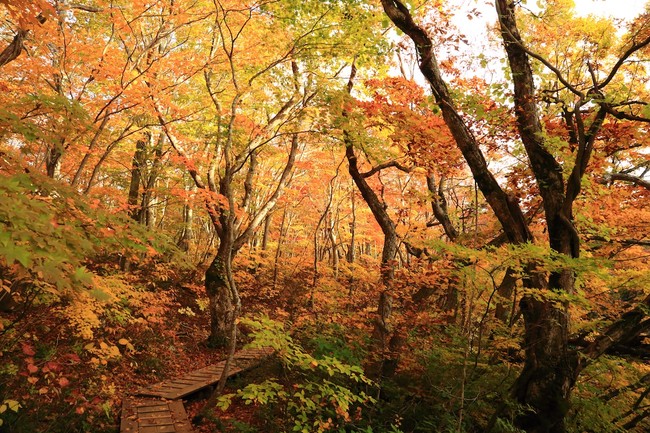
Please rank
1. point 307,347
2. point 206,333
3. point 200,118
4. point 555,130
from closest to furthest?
point 555,130 < point 307,347 < point 206,333 < point 200,118

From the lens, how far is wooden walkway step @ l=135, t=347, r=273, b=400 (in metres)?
7.37

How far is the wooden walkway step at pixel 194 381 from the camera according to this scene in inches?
290

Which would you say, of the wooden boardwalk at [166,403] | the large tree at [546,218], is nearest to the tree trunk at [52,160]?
the wooden boardwalk at [166,403]

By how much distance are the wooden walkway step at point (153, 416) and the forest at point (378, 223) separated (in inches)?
8.7

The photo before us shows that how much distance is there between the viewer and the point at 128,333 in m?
9.27

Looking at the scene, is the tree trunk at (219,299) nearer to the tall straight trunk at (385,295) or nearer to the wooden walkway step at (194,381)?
the wooden walkway step at (194,381)

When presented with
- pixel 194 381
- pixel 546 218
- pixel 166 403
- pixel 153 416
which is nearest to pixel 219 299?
pixel 194 381

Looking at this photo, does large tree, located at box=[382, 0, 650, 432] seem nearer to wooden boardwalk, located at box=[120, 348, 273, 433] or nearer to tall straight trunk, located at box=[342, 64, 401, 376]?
tall straight trunk, located at box=[342, 64, 401, 376]

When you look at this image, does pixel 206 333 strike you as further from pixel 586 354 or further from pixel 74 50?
pixel 586 354

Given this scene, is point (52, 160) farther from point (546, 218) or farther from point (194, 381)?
point (546, 218)

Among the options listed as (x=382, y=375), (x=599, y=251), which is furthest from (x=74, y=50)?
(x=599, y=251)

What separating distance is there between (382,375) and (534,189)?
465 cm

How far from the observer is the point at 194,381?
8.16 metres

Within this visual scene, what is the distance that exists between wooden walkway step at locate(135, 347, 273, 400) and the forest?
0.31 meters
